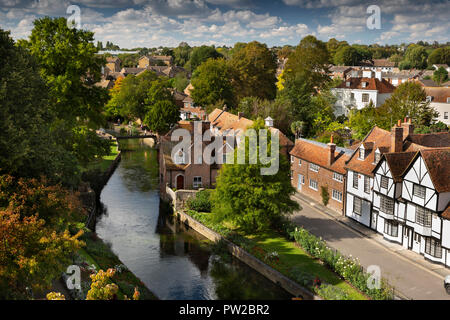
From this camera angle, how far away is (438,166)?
28297mm

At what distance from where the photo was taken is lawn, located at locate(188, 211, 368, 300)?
25.4 meters

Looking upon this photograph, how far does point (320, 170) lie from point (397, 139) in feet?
27.2

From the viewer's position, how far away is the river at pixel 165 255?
2688 centimetres

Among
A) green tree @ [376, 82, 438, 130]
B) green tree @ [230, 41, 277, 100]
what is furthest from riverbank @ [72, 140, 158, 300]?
green tree @ [230, 41, 277, 100]

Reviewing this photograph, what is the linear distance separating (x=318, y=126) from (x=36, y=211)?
46468 millimetres

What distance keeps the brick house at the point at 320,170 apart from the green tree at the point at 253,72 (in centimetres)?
2986

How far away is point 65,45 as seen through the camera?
Result: 1273 inches

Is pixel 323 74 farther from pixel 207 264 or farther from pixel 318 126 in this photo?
pixel 207 264

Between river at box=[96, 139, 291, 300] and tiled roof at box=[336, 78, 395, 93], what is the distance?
33.3m

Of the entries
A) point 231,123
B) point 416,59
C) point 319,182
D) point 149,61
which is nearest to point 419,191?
point 319,182

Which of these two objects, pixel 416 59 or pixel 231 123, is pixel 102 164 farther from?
pixel 416 59

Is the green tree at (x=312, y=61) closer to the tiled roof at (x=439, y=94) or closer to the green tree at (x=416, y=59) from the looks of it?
the tiled roof at (x=439, y=94)
